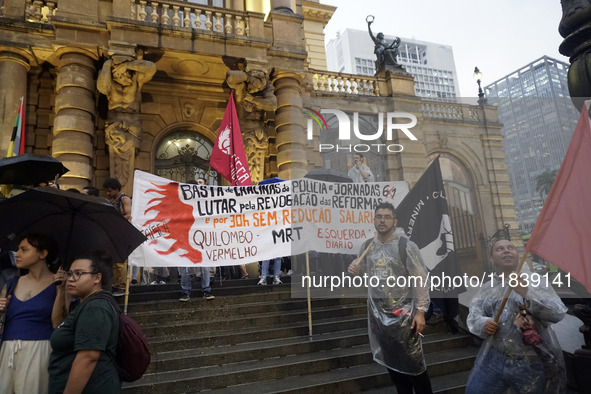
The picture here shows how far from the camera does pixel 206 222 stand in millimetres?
5840

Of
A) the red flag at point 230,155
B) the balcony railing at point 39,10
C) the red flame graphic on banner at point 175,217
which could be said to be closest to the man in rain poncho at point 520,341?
the red flame graphic on banner at point 175,217

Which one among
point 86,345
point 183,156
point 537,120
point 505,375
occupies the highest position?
point 183,156

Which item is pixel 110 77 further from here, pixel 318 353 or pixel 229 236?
pixel 318 353

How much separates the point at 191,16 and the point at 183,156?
13.9 feet

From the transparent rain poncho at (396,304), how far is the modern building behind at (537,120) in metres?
1.89

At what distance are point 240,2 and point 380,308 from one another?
1269 cm

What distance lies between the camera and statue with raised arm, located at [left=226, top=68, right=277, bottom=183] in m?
10.3

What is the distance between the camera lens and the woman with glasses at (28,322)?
2.62m

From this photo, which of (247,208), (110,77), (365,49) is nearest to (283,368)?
(247,208)

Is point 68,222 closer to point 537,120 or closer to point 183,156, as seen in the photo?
point 537,120

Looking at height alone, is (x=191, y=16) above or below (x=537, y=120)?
above

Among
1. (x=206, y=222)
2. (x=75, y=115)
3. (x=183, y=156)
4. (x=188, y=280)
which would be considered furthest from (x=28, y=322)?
(x=183, y=156)

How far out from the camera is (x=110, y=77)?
29.6 ft

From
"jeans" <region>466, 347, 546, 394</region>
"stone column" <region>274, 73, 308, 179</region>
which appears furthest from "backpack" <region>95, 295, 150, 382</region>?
"stone column" <region>274, 73, 308, 179</region>
